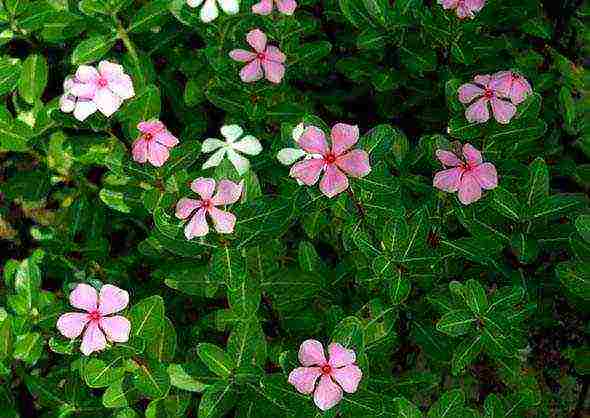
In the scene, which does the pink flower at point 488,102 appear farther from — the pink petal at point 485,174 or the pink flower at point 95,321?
the pink flower at point 95,321

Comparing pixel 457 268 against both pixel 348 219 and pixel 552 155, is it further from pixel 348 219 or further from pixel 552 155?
pixel 552 155

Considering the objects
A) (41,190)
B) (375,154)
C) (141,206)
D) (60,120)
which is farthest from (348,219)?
(41,190)

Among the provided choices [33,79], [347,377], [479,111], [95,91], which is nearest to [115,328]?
[347,377]

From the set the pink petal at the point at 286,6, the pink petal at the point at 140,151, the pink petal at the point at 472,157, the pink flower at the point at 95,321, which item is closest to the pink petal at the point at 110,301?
the pink flower at the point at 95,321

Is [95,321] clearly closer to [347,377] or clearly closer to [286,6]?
[347,377]

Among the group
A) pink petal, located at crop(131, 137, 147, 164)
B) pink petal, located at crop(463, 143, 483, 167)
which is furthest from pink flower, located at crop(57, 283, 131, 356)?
pink petal, located at crop(463, 143, 483, 167)

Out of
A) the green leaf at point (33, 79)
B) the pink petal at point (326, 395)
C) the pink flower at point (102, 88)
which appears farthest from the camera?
the green leaf at point (33, 79)
